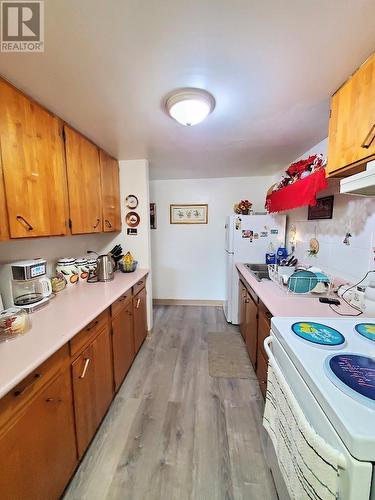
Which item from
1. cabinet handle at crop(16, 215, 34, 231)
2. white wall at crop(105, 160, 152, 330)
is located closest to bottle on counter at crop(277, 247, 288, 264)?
white wall at crop(105, 160, 152, 330)

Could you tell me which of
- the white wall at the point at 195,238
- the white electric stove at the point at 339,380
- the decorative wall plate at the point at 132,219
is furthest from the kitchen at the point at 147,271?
the white wall at the point at 195,238

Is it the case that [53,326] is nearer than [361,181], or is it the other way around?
[361,181]

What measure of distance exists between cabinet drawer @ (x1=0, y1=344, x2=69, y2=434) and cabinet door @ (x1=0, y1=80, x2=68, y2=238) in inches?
28.4

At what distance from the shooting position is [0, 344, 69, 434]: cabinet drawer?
782 mm

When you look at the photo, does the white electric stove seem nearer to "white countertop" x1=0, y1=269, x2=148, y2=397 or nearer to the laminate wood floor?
the laminate wood floor

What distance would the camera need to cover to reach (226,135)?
6.27ft

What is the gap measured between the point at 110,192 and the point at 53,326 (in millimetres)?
1624

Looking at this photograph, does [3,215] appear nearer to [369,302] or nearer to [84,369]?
[84,369]

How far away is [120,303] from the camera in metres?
1.86

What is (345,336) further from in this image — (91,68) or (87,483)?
(91,68)

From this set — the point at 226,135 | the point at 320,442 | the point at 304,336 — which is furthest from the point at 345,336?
the point at 226,135

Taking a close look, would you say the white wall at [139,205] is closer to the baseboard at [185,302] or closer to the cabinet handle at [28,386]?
the baseboard at [185,302]

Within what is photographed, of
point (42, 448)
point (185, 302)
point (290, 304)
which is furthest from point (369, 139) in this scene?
point (185, 302)

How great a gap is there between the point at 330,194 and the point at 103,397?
2.49 meters
